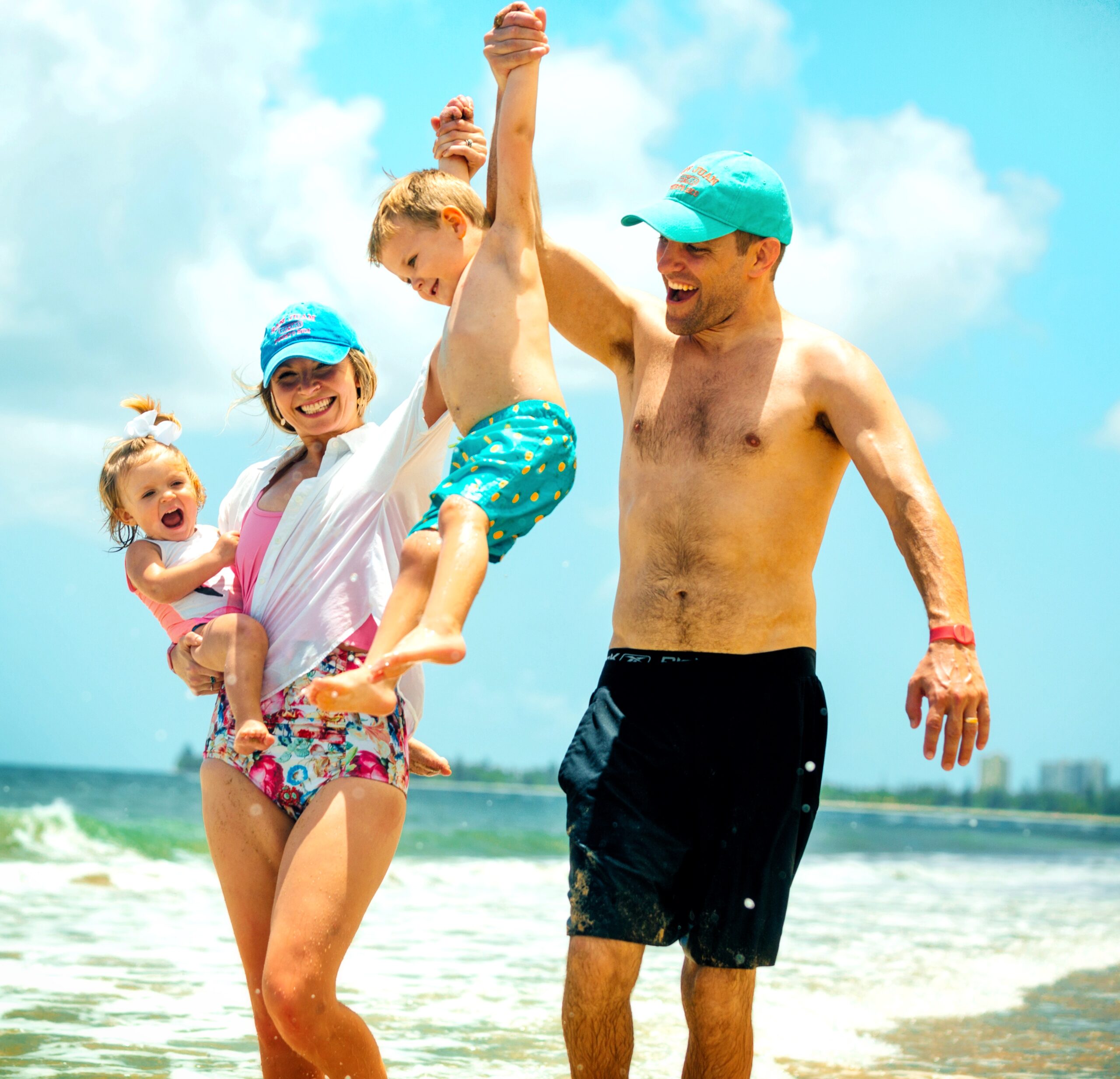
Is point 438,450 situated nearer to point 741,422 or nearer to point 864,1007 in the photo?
point 741,422

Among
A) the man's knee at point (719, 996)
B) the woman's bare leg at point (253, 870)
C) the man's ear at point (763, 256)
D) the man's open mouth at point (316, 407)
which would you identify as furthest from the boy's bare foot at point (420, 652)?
the man's ear at point (763, 256)

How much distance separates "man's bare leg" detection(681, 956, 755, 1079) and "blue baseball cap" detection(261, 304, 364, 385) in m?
1.81

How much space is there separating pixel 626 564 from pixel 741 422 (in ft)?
1.63

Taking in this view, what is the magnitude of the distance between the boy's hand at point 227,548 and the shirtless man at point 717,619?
3.40ft

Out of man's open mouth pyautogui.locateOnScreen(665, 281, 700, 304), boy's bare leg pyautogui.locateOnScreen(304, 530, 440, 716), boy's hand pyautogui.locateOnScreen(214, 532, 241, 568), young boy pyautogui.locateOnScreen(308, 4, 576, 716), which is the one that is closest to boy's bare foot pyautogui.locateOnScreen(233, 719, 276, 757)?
boy's bare leg pyautogui.locateOnScreen(304, 530, 440, 716)

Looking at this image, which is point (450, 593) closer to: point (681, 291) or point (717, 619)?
point (717, 619)

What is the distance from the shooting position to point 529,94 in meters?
3.04

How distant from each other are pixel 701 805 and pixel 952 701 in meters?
0.77

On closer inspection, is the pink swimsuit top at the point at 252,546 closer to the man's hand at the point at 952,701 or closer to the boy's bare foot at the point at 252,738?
the boy's bare foot at the point at 252,738

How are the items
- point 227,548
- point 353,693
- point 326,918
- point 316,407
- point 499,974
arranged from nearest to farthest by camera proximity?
point 353,693
point 326,918
point 316,407
point 227,548
point 499,974

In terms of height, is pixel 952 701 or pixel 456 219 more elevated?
pixel 456 219

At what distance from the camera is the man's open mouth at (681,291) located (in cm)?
328

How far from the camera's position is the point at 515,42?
304cm

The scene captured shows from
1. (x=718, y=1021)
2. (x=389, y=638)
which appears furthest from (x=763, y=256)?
(x=718, y=1021)
